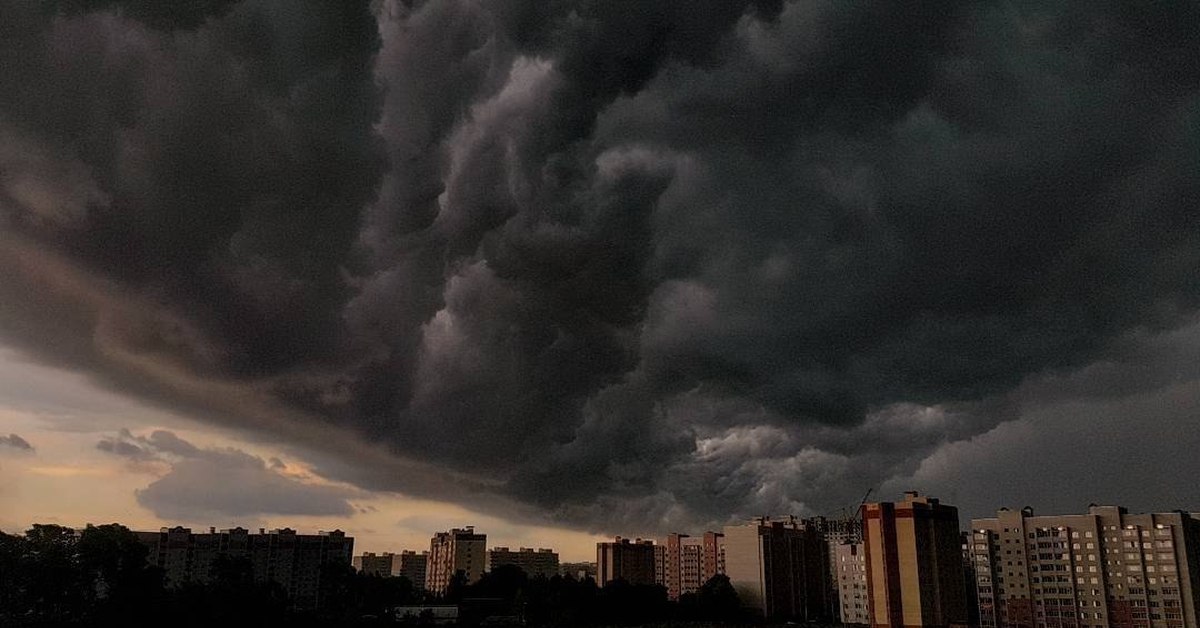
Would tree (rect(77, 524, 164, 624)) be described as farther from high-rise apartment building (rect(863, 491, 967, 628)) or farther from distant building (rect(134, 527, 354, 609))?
high-rise apartment building (rect(863, 491, 967, 628))

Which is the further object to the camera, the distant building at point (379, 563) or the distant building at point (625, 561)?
the distant building at point (379, 563)

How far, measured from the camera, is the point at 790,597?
316 feet

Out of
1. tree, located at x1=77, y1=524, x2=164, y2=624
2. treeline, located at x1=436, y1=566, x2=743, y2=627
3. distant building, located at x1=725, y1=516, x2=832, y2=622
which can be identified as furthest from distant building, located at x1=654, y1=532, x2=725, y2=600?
tree, located at x1=77, y1=524, x2=164, y2=624

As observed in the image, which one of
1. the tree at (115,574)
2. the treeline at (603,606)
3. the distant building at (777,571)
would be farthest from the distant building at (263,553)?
the distant building at (777,571)

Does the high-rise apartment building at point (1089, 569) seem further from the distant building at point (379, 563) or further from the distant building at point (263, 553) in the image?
the distant building at point (379, 563)

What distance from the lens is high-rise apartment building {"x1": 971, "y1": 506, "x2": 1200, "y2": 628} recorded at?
210 feet

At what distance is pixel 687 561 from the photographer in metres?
118

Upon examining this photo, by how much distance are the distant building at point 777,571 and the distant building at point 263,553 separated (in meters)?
43.6

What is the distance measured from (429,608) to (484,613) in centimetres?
867

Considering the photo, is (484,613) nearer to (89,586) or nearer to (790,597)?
(790,597)

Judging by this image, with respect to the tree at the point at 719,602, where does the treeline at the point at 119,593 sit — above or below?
above

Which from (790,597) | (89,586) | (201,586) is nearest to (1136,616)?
(790,597)

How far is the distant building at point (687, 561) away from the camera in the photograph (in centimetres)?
11212

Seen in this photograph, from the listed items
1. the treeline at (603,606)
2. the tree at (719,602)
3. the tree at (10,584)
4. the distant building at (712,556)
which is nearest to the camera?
the tree at (10,584)
